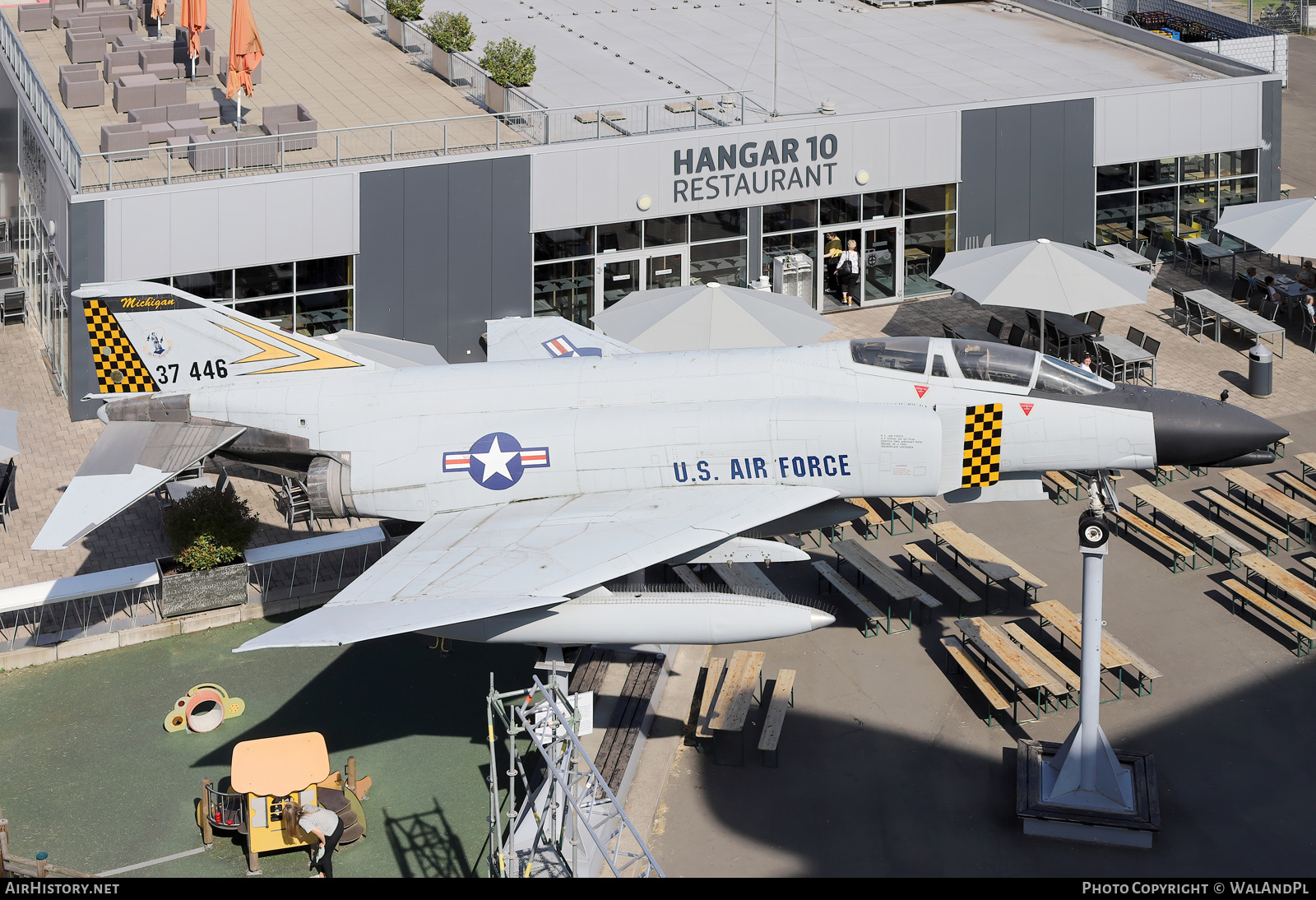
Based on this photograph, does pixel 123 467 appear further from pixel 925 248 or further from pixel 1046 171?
pixel 1046 171

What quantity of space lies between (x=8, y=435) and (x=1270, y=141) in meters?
27.8

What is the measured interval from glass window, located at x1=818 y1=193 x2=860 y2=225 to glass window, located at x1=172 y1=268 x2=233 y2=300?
12359 mm

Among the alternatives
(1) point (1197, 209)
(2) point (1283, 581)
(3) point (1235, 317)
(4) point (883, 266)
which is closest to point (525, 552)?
(2) point (1283, 581)

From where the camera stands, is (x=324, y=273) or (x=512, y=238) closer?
(x=324, y=273)

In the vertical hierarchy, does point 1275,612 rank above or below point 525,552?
below

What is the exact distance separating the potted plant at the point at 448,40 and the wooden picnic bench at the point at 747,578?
16.5 m

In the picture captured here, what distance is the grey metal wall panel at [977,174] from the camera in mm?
30703

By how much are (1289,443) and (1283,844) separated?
11681mm

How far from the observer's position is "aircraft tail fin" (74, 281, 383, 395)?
18484 millimetres

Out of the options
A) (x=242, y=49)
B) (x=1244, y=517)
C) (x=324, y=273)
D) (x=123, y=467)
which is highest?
(x=242, y=49)

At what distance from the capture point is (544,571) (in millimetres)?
15039

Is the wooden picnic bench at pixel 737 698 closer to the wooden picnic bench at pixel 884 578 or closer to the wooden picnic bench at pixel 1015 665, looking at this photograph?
the wooden picnic bench at pixel 884 578

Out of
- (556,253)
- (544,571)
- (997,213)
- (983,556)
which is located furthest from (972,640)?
(997,213)

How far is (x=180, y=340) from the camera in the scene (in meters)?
18.7
